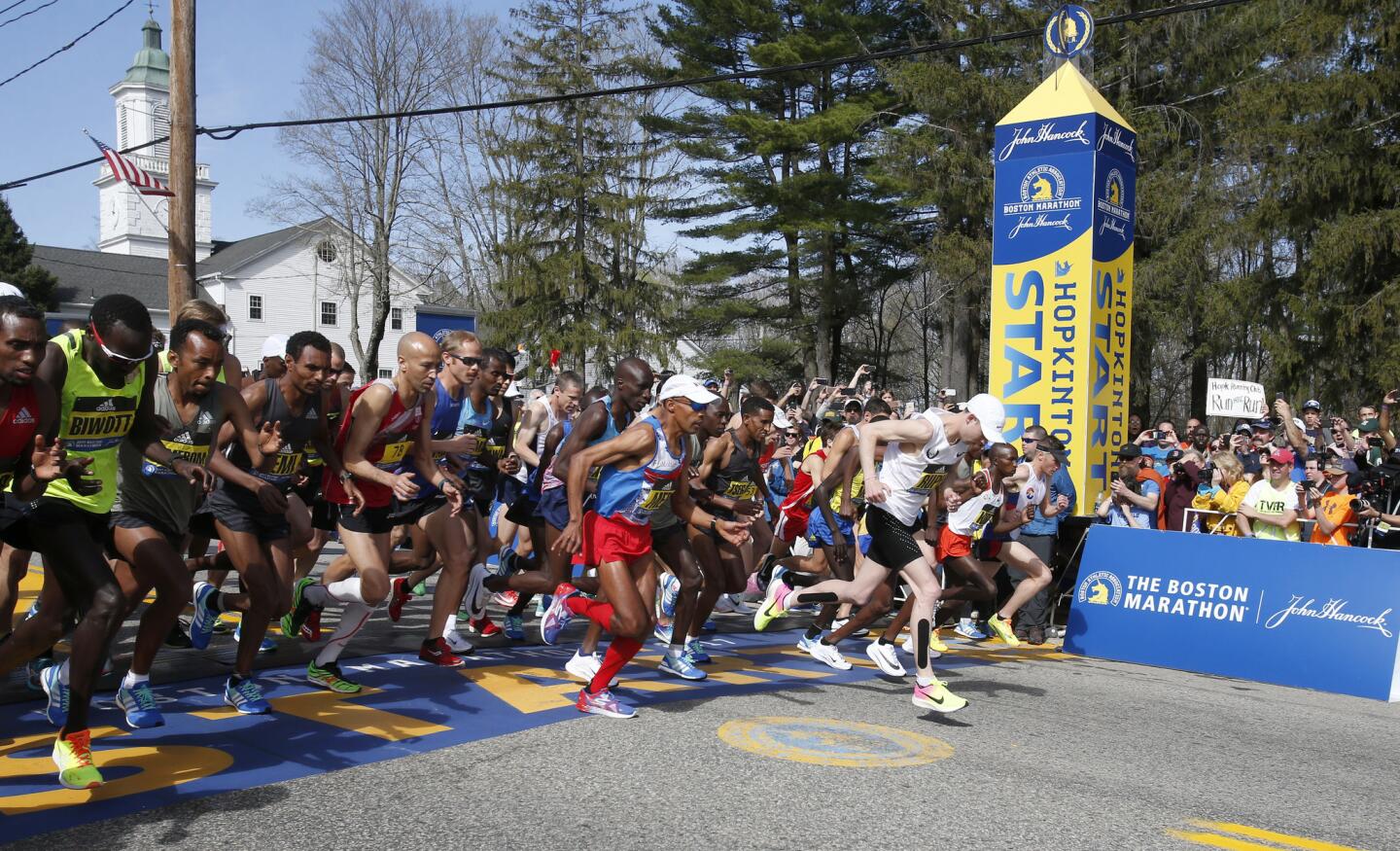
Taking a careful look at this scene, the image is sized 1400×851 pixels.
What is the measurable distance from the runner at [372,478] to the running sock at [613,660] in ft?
4.24

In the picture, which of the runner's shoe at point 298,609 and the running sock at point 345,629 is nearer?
the running sock at point 345,629

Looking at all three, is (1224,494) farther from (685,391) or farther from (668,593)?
(685,391)

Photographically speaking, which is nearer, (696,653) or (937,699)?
(937,699)

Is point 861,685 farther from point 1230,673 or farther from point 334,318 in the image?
point 334,318

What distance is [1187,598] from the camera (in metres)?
10.1

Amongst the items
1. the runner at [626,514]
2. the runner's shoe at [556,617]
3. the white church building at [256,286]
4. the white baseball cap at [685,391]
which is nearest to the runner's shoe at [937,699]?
the runner at [626,514]

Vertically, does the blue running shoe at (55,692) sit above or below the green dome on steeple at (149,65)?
below

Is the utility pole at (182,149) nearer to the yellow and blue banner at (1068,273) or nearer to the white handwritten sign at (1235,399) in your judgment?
the yellow and blue banner at (1068,273)

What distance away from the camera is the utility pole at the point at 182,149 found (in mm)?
11945

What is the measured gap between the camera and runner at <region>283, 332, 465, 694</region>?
22.1ft

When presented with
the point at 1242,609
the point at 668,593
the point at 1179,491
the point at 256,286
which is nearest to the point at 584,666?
the point at 668,593

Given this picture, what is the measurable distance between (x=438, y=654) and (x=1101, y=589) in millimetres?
6418

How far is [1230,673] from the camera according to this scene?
9688 mm

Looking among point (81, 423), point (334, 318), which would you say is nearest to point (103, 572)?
point (81, 423)
